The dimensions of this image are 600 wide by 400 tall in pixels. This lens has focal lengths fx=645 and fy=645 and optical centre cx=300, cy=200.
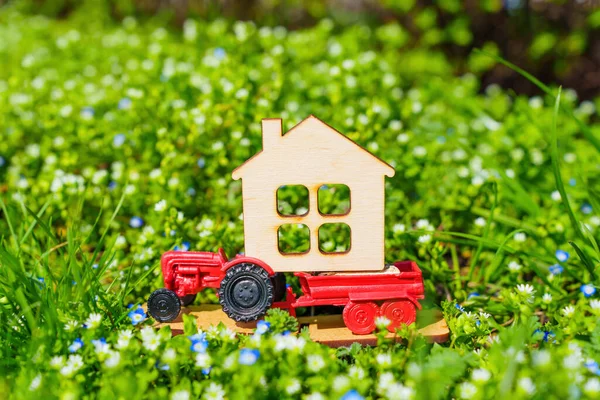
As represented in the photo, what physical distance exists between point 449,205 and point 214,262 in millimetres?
1536

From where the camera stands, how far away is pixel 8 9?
909 centimetres

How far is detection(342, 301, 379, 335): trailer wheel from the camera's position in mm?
2631

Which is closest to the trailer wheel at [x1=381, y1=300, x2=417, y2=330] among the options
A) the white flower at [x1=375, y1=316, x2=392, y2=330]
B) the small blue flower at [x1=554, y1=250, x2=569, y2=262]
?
the white flower at [x1=375, y1=316, x2=392, y2=330]

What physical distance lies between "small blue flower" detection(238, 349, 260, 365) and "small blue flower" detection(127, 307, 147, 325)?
58 cm

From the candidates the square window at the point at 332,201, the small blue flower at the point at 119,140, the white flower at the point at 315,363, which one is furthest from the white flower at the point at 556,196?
the small blue flower at the point at 119,140

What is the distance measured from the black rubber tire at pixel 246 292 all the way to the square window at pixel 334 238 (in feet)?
2.13

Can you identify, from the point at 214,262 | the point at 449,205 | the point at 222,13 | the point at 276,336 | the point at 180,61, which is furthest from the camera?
the point at 222,13

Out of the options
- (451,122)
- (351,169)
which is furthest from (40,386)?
(451,122)

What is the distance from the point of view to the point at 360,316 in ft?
8.66

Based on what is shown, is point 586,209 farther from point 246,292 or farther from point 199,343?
point 199,343

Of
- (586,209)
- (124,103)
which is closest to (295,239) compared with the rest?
(586,209)

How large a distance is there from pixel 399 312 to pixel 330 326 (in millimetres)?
308

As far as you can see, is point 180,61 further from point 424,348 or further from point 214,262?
point 424,348

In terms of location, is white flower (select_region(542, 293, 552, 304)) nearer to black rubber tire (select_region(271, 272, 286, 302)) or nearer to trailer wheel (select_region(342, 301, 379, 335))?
trailer wheel (select_region(342, 301, 379, 335))
